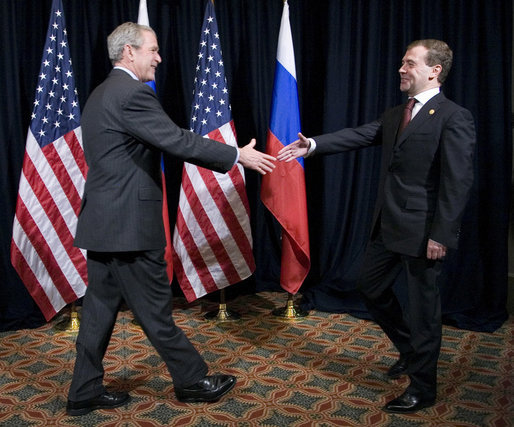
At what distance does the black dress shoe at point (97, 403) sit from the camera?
104 inches

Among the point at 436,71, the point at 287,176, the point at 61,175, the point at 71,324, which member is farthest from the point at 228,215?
the point at 436,71

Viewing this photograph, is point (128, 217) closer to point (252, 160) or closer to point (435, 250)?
point (252, 160)

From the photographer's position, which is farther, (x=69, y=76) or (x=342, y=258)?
(x=342, y=258)

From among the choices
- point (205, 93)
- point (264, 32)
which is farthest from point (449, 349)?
point (264, 32)

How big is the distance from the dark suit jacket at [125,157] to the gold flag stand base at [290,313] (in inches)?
73.9

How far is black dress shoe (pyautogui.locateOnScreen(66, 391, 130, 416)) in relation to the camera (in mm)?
2651

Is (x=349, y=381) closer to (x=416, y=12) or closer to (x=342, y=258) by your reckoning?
(x=342, y=258)

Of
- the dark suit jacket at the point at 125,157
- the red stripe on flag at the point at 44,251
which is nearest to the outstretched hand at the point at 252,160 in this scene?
the dark suit jacket at the point at 125,157

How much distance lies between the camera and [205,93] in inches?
161

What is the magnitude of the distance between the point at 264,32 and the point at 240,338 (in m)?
2.52

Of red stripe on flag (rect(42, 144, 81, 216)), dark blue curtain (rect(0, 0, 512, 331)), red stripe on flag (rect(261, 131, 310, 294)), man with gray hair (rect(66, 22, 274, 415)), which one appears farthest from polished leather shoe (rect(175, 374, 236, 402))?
dark blue curtain (rect(0, 0, 512, 331))

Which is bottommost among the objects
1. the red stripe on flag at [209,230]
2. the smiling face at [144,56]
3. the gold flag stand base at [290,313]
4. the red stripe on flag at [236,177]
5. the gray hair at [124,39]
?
the gold flag stand base at [290,313]

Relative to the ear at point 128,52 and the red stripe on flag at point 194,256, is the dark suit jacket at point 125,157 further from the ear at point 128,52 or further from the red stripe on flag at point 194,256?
the red stripe on flag at point 194,256

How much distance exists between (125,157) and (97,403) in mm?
1105
